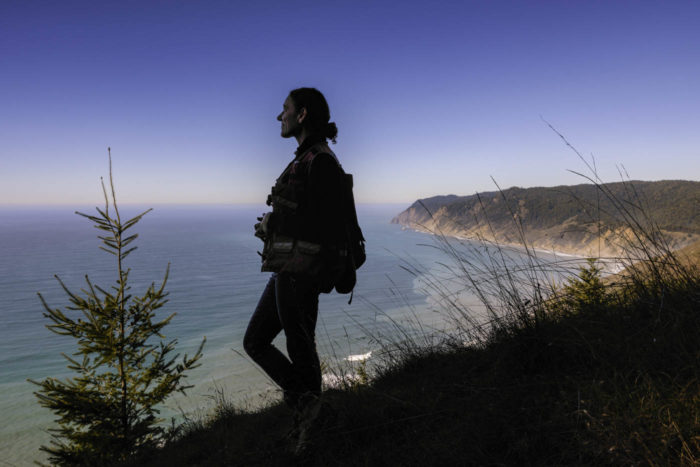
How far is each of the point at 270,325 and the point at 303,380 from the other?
408mm

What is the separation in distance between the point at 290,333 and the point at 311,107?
57.3 inches

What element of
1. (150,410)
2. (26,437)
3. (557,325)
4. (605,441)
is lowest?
(26,437)

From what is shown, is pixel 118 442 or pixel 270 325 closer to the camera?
pixel 270 325

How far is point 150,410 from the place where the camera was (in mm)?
5762

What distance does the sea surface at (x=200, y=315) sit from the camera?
9.46 m

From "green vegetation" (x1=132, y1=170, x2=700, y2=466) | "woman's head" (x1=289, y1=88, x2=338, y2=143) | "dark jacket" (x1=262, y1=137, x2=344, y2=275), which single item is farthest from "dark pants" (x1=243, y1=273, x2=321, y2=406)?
"woman's head" (x1=289, y1=88, x2=338, y2=143)

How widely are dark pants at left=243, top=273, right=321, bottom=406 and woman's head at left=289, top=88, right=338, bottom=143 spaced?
39.0 inches

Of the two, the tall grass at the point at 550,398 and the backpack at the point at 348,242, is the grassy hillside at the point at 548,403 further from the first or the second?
Result: the backpack at the point at 348,242

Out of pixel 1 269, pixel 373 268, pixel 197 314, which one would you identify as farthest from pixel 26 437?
pixel 1 269

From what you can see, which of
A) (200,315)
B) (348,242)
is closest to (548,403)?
(348,242)

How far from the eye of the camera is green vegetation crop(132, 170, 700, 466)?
1.25 metres

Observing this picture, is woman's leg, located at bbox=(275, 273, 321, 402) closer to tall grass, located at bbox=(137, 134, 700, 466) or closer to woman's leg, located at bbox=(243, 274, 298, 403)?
woman's leg, located at bbox=(243, 274, 298, 403)

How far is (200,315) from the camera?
5897cm

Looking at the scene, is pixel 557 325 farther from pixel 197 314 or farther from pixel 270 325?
pixel 197 314
